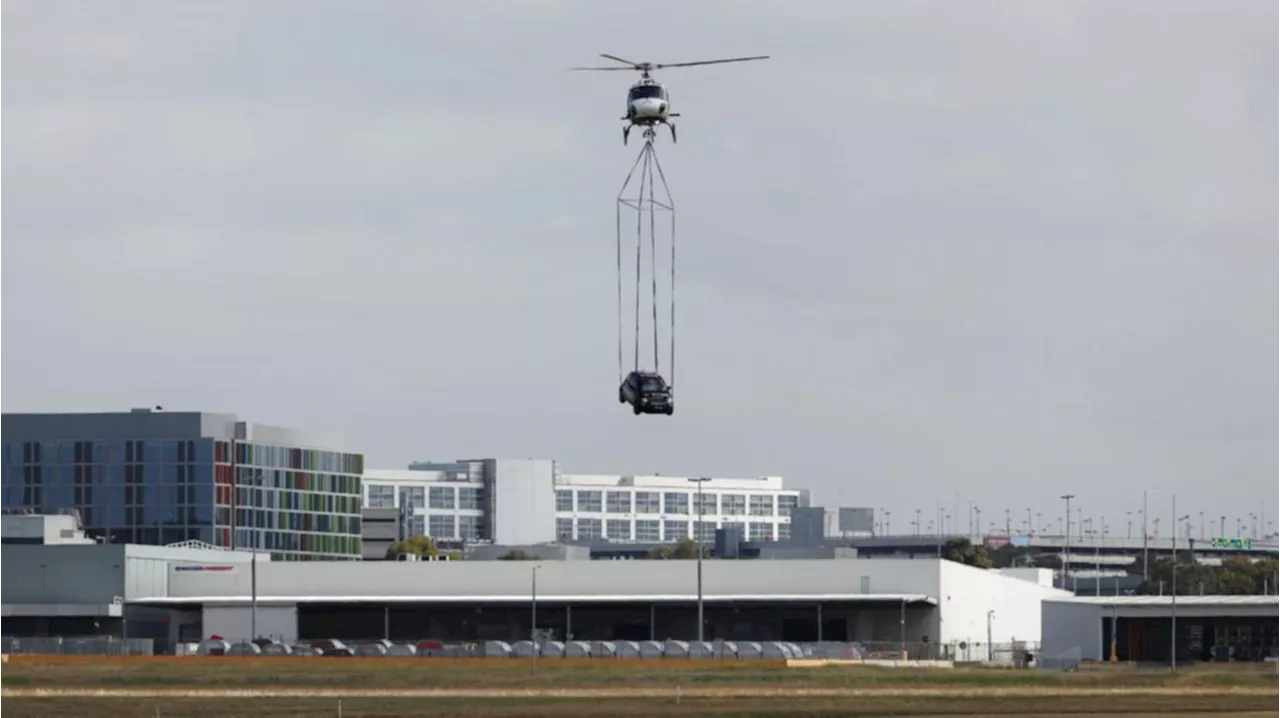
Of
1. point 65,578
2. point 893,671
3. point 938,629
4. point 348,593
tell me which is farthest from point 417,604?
point 893,671

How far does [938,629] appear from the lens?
17475 centimetres

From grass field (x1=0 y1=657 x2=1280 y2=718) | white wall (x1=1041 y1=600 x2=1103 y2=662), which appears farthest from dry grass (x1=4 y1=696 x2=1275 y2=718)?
white wall (x1=1041 y1=600 x2=1103 y2=662)

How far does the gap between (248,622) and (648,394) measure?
93.4 m

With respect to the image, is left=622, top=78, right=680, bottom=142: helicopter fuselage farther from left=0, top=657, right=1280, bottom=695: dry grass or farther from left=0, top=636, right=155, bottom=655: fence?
left=0, top=636, right=155, bottom=655: fence

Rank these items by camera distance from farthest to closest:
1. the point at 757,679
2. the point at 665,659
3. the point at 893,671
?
the point at 665,659, the point at 893,671, the point at 757,679

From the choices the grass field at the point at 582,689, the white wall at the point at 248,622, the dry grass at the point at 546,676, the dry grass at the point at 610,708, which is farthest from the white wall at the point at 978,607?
the dry grass at the point at 610,708

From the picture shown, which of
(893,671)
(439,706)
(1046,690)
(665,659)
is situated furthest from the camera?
(665,659)

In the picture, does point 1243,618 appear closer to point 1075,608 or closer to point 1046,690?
point 1075,608

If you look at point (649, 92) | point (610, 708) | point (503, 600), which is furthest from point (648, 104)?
point (503, 600)

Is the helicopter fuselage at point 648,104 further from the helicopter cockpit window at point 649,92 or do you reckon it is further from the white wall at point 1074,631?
the white wall at point 1074,631

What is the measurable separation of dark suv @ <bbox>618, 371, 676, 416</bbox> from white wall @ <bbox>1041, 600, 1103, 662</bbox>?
88.8 meters

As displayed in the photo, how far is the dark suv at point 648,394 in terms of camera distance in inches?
3410

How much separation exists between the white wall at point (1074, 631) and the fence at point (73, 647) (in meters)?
62.6

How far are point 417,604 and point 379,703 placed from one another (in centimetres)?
7950
